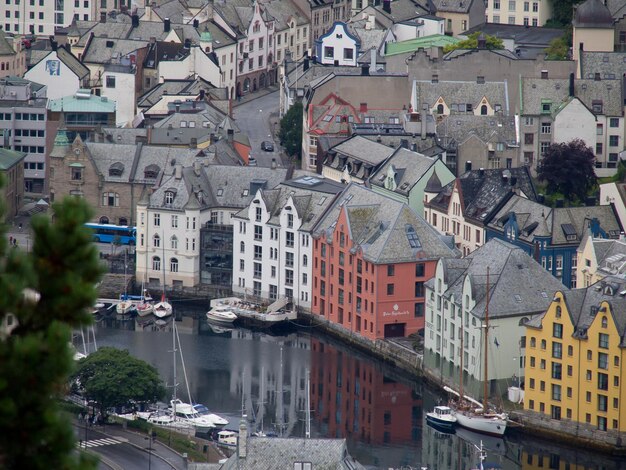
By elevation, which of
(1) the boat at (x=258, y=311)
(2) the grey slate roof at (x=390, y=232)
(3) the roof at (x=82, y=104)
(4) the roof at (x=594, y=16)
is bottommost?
(1) the boat at (x=258, y=311)

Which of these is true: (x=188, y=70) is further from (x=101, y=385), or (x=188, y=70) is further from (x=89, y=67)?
(x=101, y=385)

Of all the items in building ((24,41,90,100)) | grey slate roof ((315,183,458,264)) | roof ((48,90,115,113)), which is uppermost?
building ((24,41,90,100))

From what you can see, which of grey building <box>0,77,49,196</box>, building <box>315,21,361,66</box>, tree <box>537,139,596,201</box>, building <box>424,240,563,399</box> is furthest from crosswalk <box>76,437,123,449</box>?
building <box>315,21,361,66</box>

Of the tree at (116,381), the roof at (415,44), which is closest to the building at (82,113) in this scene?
the roof at (415,44)

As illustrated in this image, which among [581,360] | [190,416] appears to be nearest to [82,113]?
[190,416]

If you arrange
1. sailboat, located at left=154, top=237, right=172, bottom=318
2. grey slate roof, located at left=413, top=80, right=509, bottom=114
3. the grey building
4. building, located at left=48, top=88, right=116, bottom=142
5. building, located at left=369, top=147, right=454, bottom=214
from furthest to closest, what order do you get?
building, located at left=48, top=88, right=116, bottom=142
the grey building
grey slate roof, located at left=413, top=80, right=509, bottom=114
sailboat, located at left=154, top=237, right=172, bottom=318
building, located at left=369, top=147, right=454, bottom=214

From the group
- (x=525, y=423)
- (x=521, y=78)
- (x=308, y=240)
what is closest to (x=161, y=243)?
(x=308, y=240)

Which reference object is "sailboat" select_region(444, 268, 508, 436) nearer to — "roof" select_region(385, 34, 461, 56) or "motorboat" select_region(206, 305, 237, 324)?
"motorboat" select_region(206, 305, 237, 324)

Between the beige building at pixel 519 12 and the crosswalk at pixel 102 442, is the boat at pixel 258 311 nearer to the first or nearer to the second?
the crosswalk at pixel 102 442
